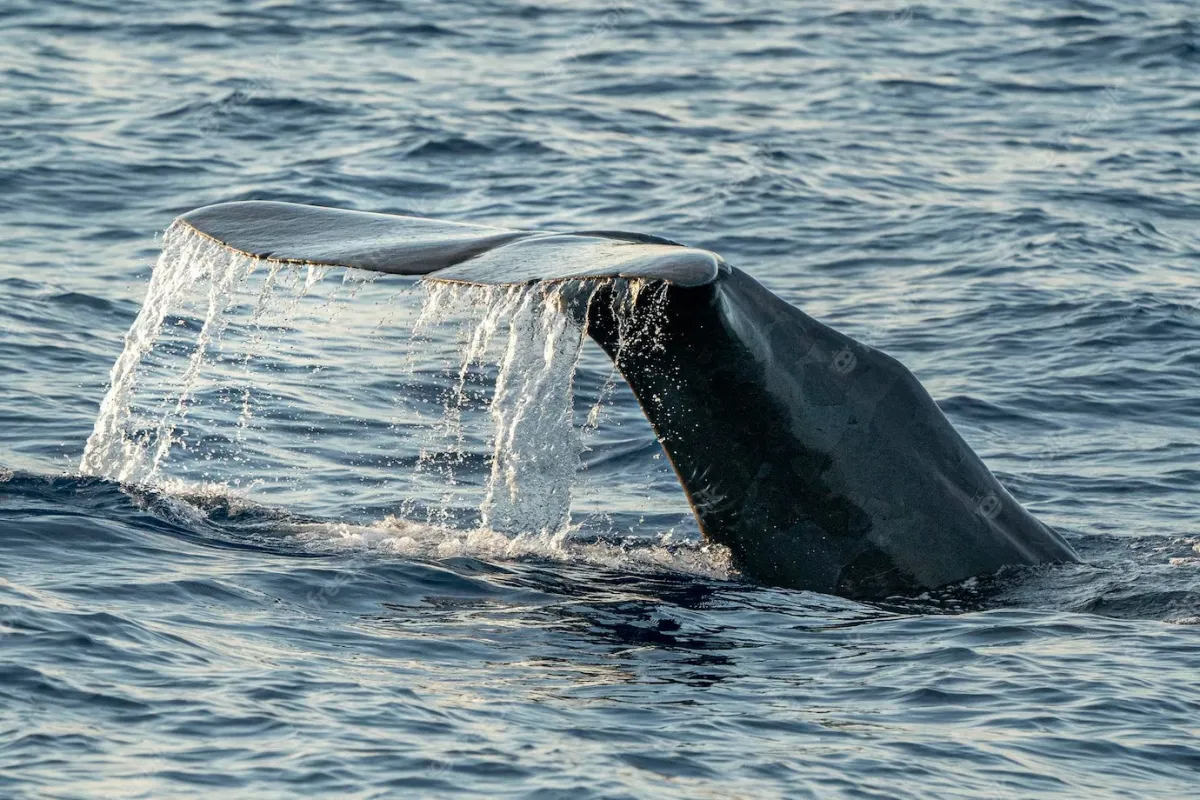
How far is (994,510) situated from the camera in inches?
297

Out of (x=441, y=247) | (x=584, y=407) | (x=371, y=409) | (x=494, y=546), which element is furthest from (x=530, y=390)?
(x=584, y=407)

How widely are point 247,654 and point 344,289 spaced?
865 cm

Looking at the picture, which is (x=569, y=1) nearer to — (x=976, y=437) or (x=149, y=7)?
(x=149, y=7)

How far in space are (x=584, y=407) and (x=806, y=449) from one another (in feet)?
18.9

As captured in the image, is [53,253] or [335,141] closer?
[53,253]

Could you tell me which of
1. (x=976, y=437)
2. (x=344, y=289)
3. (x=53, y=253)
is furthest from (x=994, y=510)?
(x=53, y=253)

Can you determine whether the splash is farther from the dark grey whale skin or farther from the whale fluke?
the dark grey whale skin

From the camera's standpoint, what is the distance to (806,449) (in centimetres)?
723

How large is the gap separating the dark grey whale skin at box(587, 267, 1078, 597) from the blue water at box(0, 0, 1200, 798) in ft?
0.69

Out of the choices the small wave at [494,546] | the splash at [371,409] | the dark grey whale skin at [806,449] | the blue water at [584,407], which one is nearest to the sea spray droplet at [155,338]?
the splash at [371,409]

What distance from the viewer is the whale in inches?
268

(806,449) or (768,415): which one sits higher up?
(768,415)

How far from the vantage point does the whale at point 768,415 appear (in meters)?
6.80

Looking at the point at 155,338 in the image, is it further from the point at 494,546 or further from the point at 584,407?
the point at 584,407
